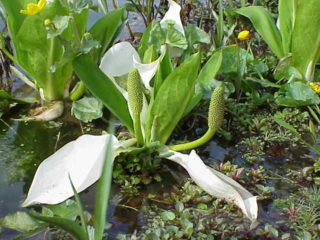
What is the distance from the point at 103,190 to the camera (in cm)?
114

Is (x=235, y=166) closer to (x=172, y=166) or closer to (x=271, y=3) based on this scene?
(x=172, y=166)

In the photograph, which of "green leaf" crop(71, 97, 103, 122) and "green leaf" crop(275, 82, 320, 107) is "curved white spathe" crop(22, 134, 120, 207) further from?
"green leaf" crop(275, 82, 320, 107)

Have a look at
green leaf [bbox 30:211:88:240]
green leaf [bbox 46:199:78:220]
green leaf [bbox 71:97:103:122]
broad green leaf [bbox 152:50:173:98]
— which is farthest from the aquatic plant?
green leaf [bbox 30:211:88:240]

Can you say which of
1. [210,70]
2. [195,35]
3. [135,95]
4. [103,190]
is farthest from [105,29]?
[103,190]

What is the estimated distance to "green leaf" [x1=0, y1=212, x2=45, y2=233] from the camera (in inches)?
56.7

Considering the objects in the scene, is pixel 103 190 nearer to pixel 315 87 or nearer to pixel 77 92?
pixel 77 92

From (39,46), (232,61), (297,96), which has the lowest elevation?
(297,96)

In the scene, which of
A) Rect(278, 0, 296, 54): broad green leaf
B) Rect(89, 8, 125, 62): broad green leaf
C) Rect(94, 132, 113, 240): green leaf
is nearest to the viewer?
Rect(94, 132, 113, 240): green leaf

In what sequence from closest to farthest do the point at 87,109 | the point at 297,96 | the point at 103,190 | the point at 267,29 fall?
the point at 103,190 < the point at 87,109 < the point at 297,96 < the point at 267,29

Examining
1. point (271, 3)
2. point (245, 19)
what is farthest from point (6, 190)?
point (271, 3)

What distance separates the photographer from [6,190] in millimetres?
1653

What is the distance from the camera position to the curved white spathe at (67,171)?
1.55m

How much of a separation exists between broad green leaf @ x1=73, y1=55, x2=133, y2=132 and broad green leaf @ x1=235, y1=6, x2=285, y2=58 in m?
0.77

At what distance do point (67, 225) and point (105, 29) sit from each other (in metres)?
1.14
